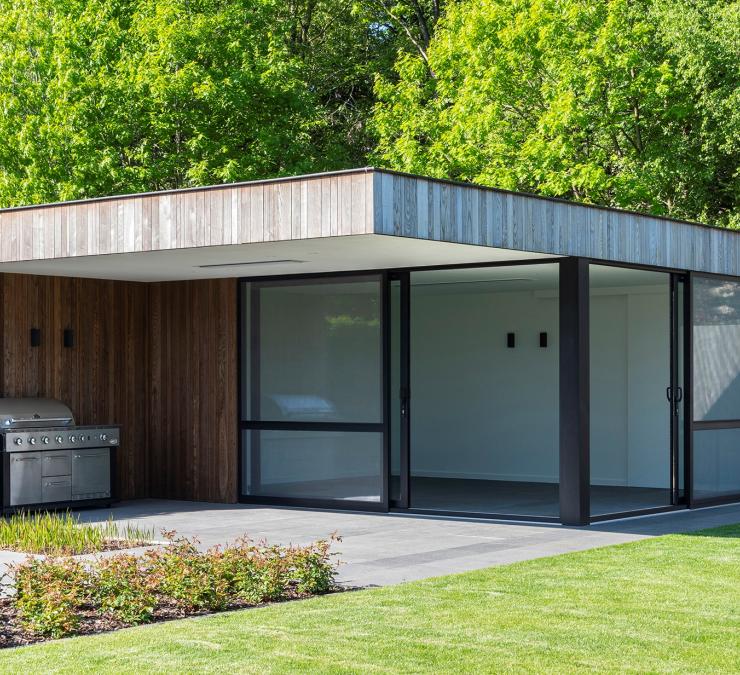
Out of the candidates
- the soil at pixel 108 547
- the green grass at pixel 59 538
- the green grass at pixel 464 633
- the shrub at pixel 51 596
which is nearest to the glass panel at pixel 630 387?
the green grass at pixel 59 538

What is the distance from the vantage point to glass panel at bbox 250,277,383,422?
1216 centimetres

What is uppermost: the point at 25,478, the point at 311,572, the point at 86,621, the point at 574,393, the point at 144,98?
the point at 144,98

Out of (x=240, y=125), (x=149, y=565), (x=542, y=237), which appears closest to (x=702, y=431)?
(x=542, y=237)

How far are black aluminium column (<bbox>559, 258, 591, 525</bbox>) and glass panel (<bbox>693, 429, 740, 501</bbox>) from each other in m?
2.08

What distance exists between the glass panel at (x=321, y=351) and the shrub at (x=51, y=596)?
5315 mm

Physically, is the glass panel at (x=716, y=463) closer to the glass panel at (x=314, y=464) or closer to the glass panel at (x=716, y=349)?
the glass panel at (x=716, y=349)

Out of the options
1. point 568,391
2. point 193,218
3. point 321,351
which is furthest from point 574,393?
point 193,218

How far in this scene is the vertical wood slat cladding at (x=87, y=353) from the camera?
12688mm

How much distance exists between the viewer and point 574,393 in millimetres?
11086

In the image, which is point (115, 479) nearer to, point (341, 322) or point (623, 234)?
point (341, 322)

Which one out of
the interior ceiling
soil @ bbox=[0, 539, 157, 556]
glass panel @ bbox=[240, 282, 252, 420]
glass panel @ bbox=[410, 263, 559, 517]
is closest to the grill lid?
the interior ceiling

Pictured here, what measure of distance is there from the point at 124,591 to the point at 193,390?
271 inches

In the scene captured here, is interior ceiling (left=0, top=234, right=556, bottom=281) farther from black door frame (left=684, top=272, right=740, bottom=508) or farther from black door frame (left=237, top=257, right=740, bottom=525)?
black door frame (left=684, top=272, right=740, bottom=508)

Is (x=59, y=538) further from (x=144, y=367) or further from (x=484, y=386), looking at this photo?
(x=484, y=386)
